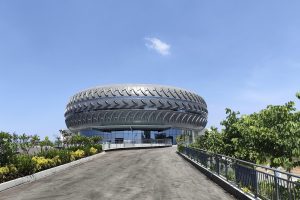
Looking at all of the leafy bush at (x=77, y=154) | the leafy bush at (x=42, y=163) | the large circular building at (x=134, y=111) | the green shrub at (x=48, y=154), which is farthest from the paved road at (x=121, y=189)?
the large circular building at (x=134, y=111)

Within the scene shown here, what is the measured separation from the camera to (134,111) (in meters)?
110

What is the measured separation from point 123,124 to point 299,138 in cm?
9985

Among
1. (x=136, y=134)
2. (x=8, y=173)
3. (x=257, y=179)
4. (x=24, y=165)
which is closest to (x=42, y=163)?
(x=24, y=165)

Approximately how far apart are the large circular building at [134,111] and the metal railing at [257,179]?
9168cm

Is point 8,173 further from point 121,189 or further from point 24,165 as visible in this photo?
point 121,189

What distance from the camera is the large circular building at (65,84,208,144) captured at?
111062 millimetres

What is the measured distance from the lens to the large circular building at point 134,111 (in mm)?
111062

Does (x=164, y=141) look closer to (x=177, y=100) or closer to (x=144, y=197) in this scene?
(x=177, y=100)

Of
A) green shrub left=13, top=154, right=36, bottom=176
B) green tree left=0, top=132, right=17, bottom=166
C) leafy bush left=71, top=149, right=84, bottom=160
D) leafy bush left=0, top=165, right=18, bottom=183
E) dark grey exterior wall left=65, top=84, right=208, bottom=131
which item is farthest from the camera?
dark grey exterior wall left=65, top=84, right=208, bottom=131

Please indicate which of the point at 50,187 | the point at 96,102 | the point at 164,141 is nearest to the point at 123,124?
the point at 96,102

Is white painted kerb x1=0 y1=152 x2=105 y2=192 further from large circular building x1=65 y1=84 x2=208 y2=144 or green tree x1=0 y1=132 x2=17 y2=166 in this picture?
large circular building x1=65 y1=84 x2=208 y2=144

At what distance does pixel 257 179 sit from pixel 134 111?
9872 cm

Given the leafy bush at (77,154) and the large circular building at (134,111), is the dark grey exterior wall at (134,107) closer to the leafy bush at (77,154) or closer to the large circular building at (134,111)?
the large circular building at (134,111)

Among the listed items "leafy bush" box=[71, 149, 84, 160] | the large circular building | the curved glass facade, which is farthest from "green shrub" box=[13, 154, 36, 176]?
the curved glass facade
